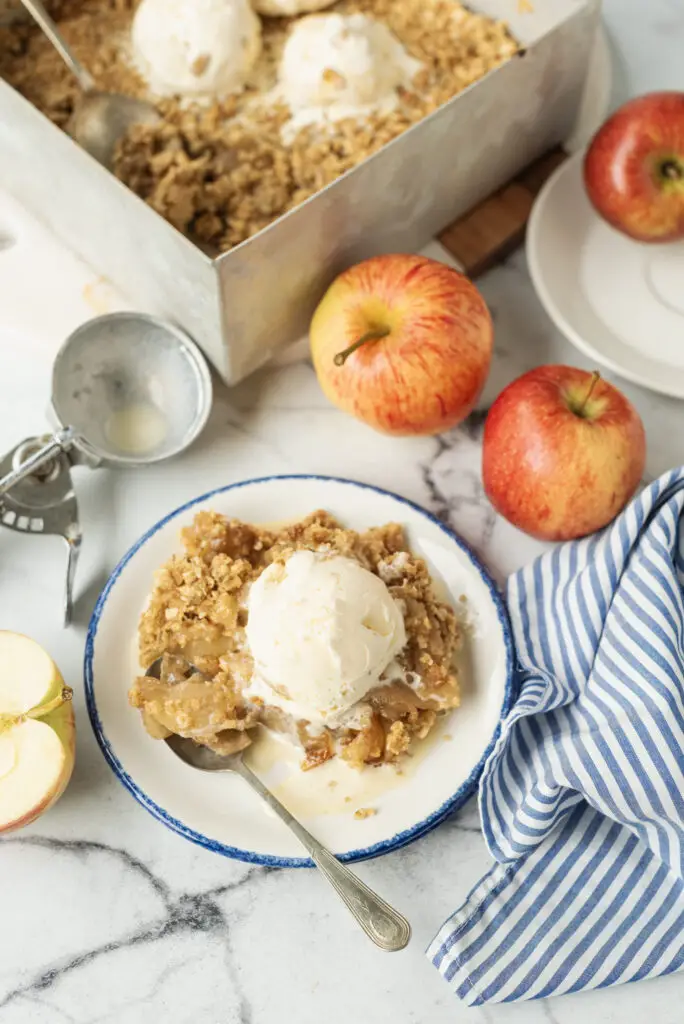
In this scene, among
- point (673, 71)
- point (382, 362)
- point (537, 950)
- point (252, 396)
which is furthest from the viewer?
point (673, 71)

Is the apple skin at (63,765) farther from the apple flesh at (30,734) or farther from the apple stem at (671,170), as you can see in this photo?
the apple stem at (671,170)

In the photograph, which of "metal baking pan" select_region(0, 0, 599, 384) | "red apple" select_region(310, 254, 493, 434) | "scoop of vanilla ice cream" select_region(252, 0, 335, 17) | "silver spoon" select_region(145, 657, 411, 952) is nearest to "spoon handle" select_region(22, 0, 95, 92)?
"metal baking pan" select_region(0, 0, 599, 384)

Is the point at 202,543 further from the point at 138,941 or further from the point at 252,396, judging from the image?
the point at 138,941

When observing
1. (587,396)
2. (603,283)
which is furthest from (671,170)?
(587,396)

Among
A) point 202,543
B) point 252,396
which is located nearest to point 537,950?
point 202,543

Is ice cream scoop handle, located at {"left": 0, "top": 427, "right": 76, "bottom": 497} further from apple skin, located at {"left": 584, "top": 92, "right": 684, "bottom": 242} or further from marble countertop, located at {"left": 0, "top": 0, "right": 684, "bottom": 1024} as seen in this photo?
apple skin, located at {"left": 584, "top": 92, "right": 684, "bottom": 242}

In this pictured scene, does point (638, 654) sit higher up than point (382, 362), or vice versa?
point (382, 362)
